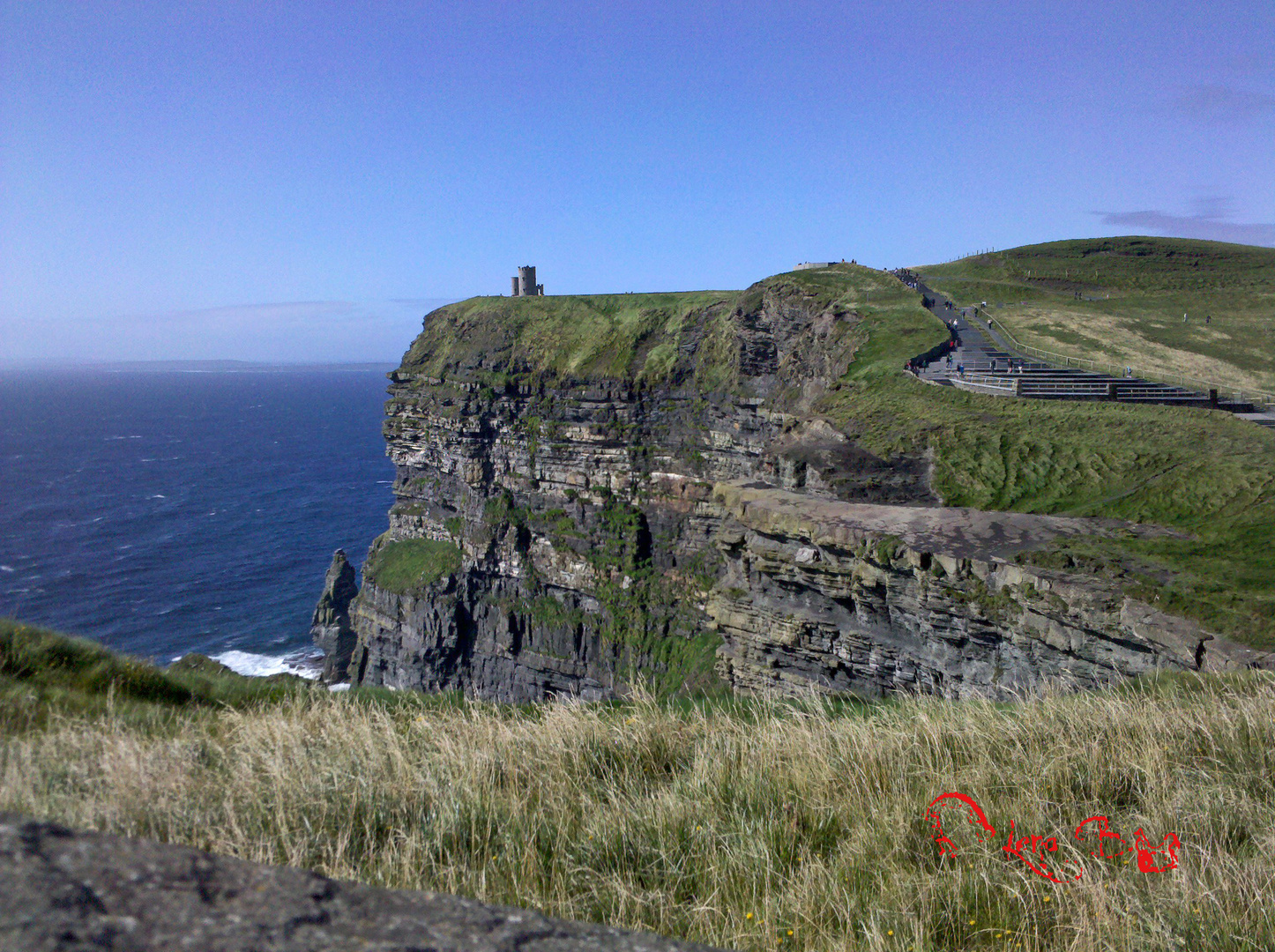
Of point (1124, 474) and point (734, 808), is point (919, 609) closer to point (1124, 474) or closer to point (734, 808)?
point (1124, 474)

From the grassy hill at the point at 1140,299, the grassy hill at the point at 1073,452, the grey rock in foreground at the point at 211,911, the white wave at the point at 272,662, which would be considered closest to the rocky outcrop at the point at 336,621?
the white wave at the point at 272,662

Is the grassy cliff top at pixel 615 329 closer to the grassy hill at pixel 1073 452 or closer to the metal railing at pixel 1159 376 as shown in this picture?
the grassy hill at pixel 1073 452

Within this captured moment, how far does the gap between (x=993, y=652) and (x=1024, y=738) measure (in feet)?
44.9

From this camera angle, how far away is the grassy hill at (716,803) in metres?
4.12

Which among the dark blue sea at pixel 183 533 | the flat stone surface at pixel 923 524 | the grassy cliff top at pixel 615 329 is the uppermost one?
the grassy cliff top at pixel 615 329

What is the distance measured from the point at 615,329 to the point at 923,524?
38.0 m

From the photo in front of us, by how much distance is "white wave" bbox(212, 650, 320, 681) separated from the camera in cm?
5156

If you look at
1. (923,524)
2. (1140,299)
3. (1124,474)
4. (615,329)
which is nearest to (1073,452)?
(1124,474)

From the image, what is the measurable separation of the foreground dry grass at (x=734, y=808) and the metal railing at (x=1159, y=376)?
2943cm

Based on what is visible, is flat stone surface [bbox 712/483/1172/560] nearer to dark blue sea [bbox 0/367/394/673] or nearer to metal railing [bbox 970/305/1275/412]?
metal railing [bbox 970/305/1275/412]

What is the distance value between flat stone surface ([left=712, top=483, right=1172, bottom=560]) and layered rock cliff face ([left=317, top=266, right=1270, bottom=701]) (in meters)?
0.11

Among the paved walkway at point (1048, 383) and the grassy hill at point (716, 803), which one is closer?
the grassy hill at point (716, 803)

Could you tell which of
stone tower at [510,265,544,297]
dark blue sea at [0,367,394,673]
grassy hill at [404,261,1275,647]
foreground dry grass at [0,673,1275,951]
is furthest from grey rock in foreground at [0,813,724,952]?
stone tower at [510,265,544,297]

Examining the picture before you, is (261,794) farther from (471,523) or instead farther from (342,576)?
(342,576)
